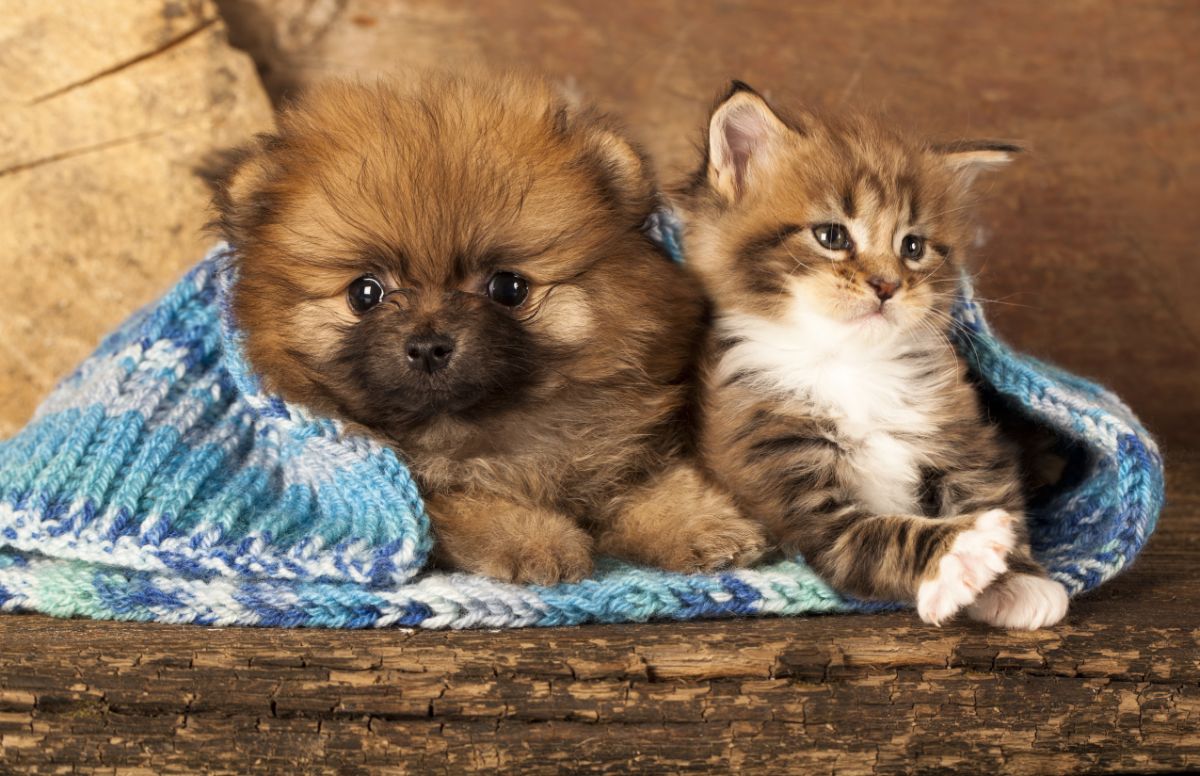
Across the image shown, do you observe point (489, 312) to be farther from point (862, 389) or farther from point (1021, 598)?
point (1021, 598)

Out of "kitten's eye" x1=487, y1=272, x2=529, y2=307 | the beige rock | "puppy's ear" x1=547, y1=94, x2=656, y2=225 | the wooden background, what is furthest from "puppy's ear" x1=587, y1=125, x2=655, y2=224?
the beige rock

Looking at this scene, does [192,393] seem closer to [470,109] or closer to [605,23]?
[470,109]

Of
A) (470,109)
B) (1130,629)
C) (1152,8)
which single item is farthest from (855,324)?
(1152,8)

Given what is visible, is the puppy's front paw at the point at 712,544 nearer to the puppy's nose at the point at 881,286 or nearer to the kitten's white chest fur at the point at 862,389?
the kitten's white chest fur at the point at 862,389

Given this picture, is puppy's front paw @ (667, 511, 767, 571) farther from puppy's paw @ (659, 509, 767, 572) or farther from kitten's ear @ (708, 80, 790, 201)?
kitten's ear @ (708, 80, 790, 201)

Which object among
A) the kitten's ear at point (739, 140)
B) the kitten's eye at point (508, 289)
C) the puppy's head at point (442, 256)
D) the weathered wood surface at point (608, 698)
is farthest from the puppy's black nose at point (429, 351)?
the kitten's ear at point (739, 140)

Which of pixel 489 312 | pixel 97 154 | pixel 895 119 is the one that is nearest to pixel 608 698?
pixel 489 312
